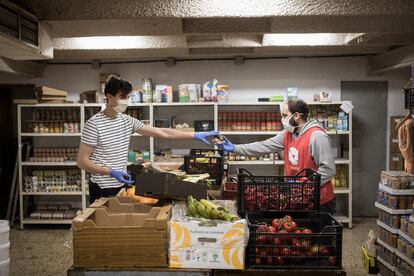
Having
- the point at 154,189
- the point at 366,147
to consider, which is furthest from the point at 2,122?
the point at 366,147

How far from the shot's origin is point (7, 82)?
685 centimetres

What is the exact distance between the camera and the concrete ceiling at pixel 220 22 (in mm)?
3566

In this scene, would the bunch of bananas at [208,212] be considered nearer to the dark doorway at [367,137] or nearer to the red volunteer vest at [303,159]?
the red volunteer vest at [303,159]

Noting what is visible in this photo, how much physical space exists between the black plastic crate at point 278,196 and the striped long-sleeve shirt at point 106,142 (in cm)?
113

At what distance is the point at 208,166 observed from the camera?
387 cm

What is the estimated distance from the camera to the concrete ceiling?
3.57 metres

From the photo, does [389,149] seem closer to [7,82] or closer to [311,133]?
[311,133]

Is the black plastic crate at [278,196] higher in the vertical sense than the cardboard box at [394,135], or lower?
lower

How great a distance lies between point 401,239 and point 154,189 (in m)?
2.46

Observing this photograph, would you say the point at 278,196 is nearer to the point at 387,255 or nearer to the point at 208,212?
the point at 208,212

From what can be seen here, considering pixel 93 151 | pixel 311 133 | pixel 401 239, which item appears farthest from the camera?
pixel 401 239

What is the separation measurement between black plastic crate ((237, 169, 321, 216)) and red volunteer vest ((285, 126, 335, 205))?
862mm

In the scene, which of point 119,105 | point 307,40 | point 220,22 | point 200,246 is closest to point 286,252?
point 200,246

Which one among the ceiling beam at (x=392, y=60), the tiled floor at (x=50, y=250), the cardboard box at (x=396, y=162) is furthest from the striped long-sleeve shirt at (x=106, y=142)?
the cardboard box at (x=396, y=162)
